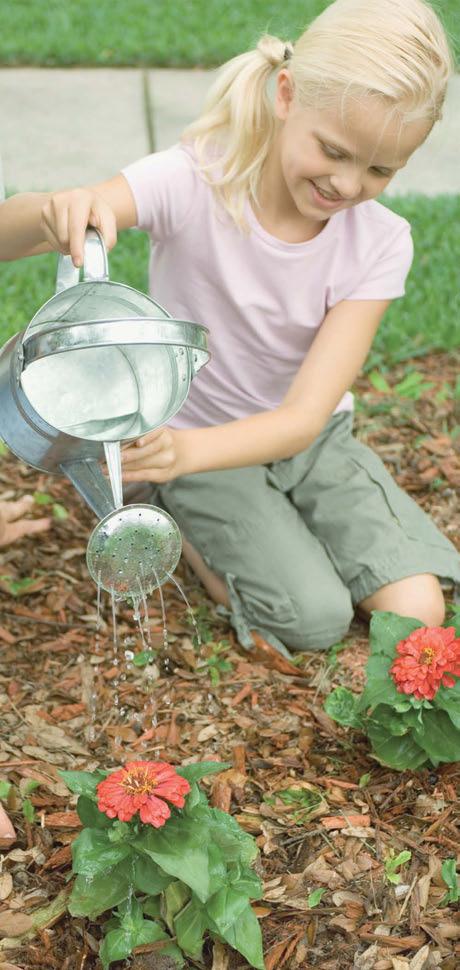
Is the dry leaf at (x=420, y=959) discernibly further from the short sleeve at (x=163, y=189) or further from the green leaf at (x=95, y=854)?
the short sleeve at (x=163, y=189)

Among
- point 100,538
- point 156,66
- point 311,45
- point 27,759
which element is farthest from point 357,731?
point 156,66

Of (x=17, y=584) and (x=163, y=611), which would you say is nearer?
(x=163, y=611)

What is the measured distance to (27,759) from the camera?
2.05 metres

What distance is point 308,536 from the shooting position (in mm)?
2590

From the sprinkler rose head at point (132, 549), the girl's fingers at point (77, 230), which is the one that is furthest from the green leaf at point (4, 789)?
the girl's fingers at point (77, 230)

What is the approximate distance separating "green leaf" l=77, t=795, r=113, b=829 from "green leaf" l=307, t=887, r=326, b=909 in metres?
0.37

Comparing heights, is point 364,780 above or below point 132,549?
below

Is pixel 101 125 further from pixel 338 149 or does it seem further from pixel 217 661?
pixel 217 661

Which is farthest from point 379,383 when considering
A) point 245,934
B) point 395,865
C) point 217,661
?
point 245,934

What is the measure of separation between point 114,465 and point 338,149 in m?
0.77

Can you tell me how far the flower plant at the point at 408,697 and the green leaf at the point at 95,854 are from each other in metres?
0.51

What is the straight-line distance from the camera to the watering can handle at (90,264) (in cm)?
176

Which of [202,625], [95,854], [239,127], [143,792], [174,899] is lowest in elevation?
[202,625]

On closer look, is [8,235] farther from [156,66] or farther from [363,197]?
[156,66]
